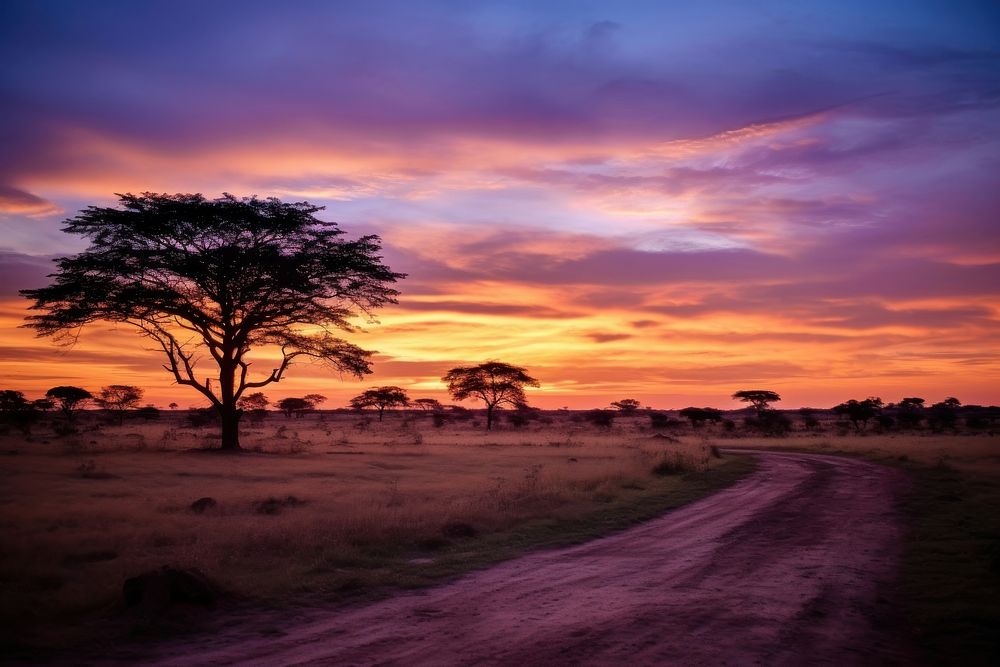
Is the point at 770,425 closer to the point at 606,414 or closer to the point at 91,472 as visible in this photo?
the point at 606,414

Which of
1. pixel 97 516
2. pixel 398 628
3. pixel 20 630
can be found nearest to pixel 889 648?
pixel 398 628

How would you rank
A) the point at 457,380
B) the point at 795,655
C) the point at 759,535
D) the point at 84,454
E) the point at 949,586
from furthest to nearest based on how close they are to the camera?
the point at 457,380
the point at 84,454
the point at 759,535
the point at 949,586
the point at 795,655

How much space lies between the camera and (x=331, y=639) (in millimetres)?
7305

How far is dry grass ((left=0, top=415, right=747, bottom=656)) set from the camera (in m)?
9.66

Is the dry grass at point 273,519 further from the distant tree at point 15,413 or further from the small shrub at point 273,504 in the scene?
the distant tree at point 15,413

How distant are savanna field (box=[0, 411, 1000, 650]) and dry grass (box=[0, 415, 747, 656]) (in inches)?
1.7

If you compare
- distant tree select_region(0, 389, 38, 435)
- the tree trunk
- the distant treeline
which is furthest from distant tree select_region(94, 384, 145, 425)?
the tree trunk

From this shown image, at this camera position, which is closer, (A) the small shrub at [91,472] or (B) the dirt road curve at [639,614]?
(B) the dirt road curve at [639,614]

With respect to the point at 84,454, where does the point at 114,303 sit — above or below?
above

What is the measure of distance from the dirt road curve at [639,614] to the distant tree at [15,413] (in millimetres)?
46776

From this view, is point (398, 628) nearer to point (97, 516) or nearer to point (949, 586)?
Result: point (949, 586)

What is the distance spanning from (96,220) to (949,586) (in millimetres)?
34545

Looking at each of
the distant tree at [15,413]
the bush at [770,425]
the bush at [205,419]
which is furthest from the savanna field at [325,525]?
the bush at [205,419]

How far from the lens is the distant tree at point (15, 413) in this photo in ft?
151
